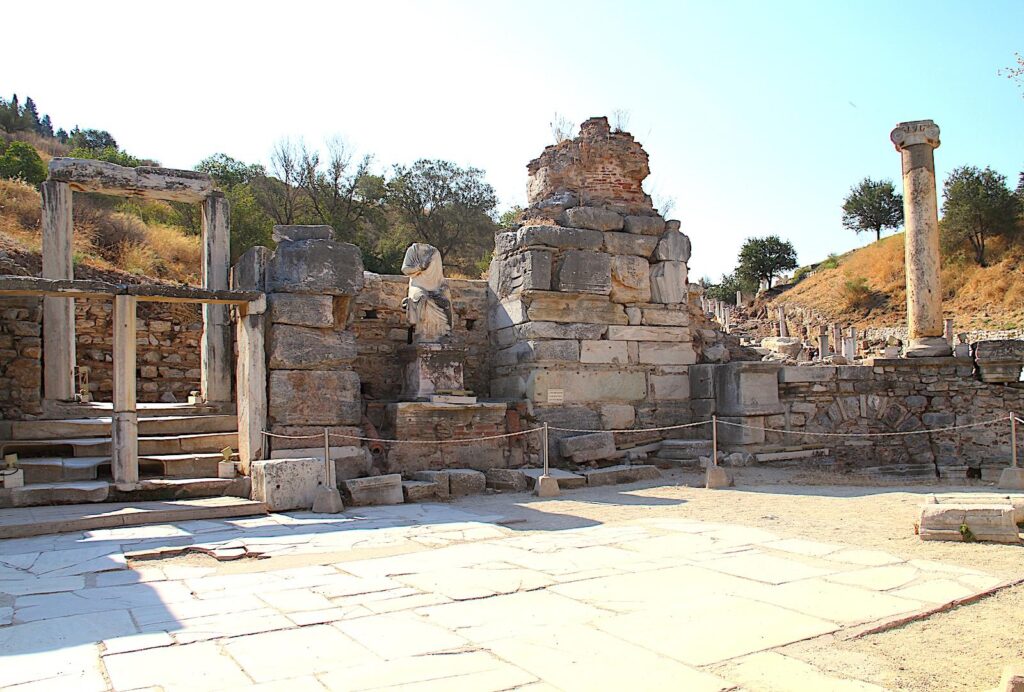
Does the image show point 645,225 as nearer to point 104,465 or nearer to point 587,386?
point 587,386

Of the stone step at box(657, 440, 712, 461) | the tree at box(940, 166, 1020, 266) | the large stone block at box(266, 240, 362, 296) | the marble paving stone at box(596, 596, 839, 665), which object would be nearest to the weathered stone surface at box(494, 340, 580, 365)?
the stone step at box(657, 440, 712, 461)

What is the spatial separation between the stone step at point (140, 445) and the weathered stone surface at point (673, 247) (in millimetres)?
6500

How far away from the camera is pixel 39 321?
956 centimetres

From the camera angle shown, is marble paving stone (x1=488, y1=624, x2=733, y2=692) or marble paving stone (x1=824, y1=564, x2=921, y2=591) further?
marble paving stone (x1=824, y1=564, x2=921, y2=591)

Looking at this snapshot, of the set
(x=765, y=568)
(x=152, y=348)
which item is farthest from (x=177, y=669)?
(x=152, y=348)

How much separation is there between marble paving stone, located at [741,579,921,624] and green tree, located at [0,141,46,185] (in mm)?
21771

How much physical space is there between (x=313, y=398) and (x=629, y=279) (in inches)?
195

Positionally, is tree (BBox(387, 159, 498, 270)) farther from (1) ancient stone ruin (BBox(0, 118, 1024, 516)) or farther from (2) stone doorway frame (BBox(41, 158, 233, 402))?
(2) stone doorway frame (BBox(41, 158, 233, 402))

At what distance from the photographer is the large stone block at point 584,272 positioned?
36.8 ft

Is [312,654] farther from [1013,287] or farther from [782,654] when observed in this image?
[1013,287]

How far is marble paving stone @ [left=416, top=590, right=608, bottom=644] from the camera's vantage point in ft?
13.4

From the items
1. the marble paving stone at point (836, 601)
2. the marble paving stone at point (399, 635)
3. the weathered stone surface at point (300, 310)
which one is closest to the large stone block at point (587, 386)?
the weathered stone surface at point (300, 310)

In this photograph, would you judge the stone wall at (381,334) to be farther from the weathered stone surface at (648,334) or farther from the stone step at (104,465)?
the stone step at (104,465)

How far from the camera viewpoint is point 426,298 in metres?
10.5
